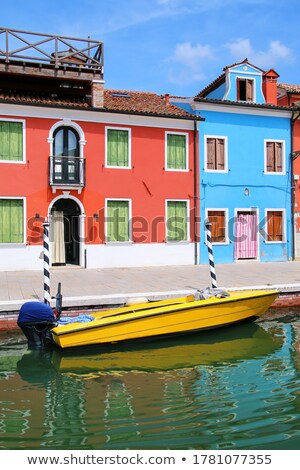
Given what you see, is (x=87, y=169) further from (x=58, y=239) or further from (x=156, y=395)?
(x=156, y=395)

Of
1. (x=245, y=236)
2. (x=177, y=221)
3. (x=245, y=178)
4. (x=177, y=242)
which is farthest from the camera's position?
(x=245, y=178)

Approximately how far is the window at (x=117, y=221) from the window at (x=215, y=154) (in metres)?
4.15

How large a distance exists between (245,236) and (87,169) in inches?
297

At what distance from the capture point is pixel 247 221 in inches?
778

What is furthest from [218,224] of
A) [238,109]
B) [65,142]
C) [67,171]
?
[65,142]

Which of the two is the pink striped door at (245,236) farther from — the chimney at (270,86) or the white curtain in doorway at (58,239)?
the white curtain in doorway at (58,239)

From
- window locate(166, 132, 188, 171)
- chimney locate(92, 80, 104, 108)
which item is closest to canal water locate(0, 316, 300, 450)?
window locate(166, 132, 188, 171)

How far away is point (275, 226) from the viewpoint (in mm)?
20250

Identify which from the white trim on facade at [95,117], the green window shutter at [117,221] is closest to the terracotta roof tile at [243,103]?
the white trim on facade at [95,117]

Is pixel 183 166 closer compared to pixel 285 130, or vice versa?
pixel 183 166

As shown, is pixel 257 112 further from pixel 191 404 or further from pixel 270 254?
pixel 191 404

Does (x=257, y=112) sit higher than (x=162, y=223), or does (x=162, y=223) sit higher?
(x=257, y=112)

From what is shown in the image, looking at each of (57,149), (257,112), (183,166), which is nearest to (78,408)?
(57,149)

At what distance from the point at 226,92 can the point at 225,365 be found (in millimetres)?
15299
